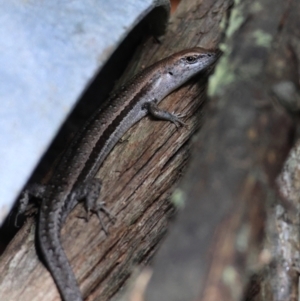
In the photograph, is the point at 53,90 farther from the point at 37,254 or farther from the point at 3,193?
the point at 37,254

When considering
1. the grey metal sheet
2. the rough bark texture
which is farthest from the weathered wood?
the rough bark texture

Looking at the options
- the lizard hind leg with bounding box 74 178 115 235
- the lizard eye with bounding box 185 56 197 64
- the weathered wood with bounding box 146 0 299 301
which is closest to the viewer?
the weathered wood with bounding box 146 0 299 301

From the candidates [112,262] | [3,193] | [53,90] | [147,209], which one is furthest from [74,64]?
[112,262]

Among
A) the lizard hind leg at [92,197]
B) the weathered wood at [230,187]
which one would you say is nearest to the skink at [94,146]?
the lizard hind leg at [92,197]

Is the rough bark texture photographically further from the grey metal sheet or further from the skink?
the grey metal sheet

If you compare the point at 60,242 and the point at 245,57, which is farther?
the point at 60,242

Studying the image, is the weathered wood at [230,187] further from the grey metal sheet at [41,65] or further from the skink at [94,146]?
the skink at [94,146]
